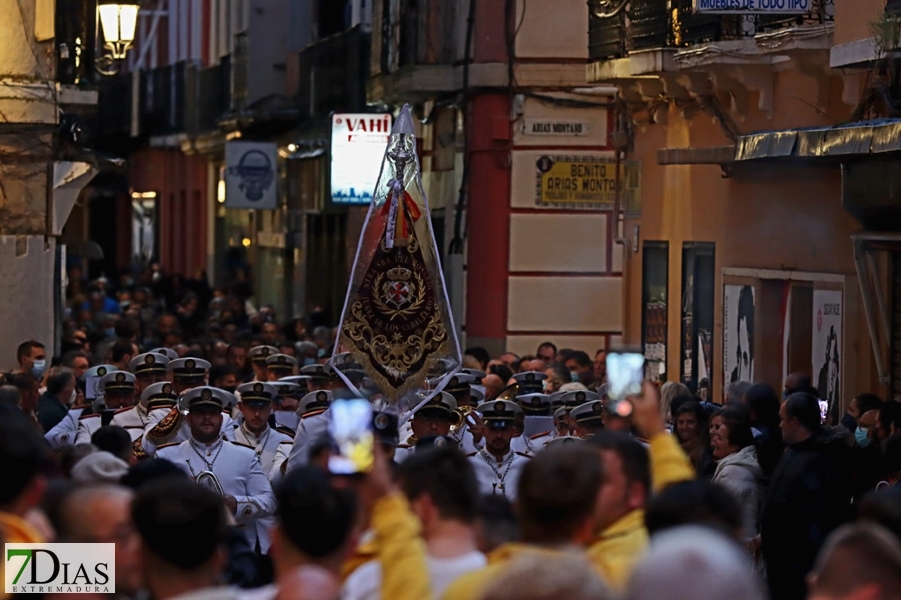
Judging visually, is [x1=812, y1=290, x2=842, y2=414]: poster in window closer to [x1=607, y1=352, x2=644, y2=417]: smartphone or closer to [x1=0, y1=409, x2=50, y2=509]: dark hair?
[x1=607, y1=352, x2=644, y2=417]: smartphone

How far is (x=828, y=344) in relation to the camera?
1541cm

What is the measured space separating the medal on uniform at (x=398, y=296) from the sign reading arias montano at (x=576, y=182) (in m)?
7.95

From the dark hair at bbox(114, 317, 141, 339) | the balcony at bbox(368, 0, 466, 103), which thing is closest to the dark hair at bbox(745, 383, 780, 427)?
the dark hair at bbox(114, 317, 141, 339)

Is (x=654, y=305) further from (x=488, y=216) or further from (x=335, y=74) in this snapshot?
(x=335, y=74)

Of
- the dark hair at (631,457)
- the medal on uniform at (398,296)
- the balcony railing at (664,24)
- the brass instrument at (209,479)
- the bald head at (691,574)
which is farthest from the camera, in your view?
the balcony railing at (664,24)

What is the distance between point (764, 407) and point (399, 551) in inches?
249

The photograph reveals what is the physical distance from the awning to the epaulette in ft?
12.3

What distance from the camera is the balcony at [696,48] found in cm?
1545

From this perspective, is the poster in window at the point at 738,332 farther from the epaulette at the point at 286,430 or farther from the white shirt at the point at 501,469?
the white shirt at the point at 501,469

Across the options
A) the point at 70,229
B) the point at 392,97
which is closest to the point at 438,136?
the point at 392,97

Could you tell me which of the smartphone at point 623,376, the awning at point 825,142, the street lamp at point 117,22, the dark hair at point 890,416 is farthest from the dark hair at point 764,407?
the street lamp at point 117,22

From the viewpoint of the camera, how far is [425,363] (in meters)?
14.3

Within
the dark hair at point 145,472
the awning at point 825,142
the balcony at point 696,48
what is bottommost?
the dark hair at point 145,472
